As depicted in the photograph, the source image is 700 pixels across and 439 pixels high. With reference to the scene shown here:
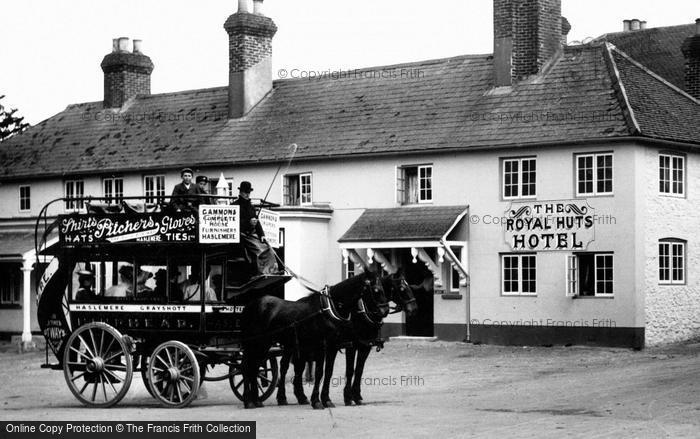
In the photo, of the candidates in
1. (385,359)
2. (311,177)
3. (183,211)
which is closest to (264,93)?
(311,177)

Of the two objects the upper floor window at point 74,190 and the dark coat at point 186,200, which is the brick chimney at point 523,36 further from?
the dark coat at point 186,200

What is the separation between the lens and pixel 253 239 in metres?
17.7

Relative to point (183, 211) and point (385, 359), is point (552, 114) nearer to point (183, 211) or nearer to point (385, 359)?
point (385, 359)

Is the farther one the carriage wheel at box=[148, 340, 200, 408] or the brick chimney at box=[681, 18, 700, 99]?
the brick chimney at box=[681, 18, 700, 99]

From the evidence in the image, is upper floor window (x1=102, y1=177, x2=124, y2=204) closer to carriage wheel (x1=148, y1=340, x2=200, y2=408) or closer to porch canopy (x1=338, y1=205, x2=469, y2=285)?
porch canopy (x1=338, y1=205, x2=469, y2=285)

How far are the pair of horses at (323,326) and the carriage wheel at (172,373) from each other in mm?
816

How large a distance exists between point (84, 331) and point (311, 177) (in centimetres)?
1681

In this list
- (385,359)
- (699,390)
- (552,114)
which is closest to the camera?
(699,390)

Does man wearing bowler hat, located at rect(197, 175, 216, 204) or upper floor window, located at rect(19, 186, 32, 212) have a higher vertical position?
upper floor window, located at rect(19, 186, 32, 212)

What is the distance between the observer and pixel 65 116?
4344 centimetres

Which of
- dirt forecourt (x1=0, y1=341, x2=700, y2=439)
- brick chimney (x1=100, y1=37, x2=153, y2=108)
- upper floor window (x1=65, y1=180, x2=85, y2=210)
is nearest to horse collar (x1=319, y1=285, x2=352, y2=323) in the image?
dirt forecourt (x1=0, y1=341, x2=700, y2=439)

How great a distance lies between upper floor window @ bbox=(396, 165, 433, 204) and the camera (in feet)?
107

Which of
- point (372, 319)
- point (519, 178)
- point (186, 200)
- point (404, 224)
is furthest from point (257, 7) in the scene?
point (372, 319)

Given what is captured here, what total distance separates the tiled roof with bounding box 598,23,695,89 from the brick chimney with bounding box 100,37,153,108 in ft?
58.2
